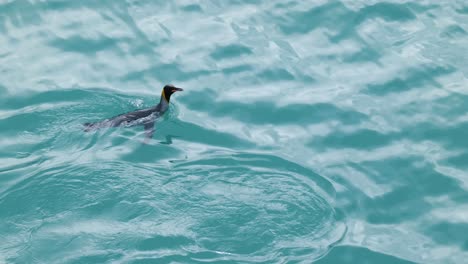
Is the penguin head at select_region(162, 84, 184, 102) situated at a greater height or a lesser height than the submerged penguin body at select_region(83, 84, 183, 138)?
greater

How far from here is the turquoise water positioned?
9047mm

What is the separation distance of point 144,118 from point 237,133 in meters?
1.47

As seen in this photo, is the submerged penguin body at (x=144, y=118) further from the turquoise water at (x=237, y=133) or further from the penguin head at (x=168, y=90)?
the turquoise water at (x=237, y=133)

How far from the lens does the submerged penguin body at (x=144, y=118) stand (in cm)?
1098

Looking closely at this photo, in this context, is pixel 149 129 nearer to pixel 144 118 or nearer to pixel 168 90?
pixel 144 118

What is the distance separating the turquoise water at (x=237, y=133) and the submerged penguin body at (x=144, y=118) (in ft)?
0.43

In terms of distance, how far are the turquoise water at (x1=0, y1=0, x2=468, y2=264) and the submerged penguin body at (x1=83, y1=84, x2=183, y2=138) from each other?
131 millimetres

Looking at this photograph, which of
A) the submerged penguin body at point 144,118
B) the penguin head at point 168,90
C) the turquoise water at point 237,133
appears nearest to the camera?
the turquoise water at point 237,133

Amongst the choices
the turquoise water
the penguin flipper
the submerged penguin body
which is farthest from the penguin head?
the penguin flipper

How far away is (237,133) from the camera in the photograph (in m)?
11.2

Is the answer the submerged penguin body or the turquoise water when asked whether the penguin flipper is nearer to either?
the submerged penguin body

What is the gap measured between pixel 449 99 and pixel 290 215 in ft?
13.9

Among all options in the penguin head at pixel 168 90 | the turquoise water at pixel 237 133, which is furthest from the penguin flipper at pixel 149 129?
the penguin head at pixel 168 90

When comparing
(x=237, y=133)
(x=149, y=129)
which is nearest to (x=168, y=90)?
(x=149, y=129)
